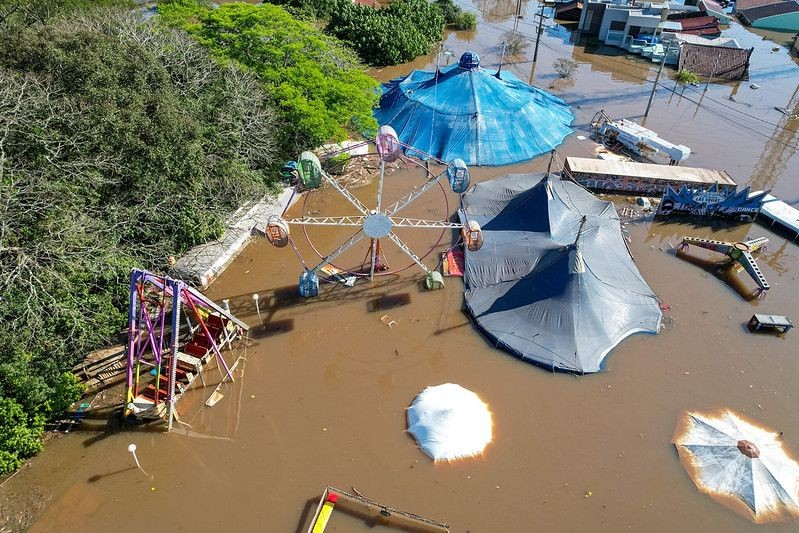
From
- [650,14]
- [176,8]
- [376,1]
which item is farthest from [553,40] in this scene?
[176,8]

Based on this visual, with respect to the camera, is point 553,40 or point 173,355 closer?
point 173,355

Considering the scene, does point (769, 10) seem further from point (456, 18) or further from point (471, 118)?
point (471, 118)

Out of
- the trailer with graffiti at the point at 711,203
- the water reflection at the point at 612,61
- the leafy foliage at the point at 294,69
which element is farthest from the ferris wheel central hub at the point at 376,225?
the water reflection at the point at 612,61

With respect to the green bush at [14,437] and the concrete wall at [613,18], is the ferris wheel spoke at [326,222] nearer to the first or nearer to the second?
the green bush at [14,437]

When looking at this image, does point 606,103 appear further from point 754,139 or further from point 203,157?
point 203,157

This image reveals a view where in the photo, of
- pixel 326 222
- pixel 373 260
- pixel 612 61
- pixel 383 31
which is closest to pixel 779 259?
pixel 373 260
